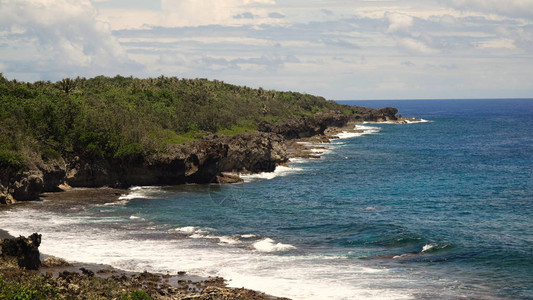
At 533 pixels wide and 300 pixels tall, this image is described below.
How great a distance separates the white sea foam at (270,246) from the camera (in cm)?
4488

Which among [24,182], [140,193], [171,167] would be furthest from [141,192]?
[24,182]

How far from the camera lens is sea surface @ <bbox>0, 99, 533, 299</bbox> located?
37406mm

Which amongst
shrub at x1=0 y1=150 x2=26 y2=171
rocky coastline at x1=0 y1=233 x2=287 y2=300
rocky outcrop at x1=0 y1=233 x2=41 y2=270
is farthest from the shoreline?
shrub at x1=0 y1=150 x2=26 y2=171

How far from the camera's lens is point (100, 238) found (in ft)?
153

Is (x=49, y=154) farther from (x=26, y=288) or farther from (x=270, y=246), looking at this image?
Result: (x=26, y=288)

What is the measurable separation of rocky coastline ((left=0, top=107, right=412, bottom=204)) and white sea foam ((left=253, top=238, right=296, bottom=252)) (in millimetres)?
27349

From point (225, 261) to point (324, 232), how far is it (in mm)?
13325

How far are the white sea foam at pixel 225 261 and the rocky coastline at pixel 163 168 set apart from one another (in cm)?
861

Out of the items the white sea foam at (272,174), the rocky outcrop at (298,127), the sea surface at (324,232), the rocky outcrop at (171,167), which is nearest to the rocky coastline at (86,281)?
the sea surface at (324,232)

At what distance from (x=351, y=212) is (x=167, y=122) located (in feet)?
139

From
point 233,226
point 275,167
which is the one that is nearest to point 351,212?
point 233,226

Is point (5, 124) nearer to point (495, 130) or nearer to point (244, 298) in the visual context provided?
point (244, 298)

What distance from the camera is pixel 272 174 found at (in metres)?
90.6

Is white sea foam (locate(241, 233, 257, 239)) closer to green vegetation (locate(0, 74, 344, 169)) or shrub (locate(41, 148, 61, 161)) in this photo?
green vegetation (locate(0, 74, 344, 169))
